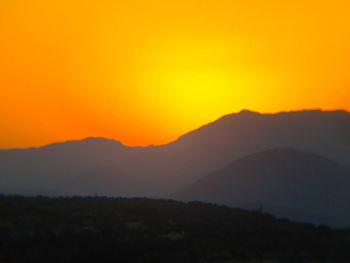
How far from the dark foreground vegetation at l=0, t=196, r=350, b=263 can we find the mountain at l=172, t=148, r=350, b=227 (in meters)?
59.5

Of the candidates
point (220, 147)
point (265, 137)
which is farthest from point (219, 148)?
point (265, 137)

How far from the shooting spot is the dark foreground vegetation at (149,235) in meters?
22.1

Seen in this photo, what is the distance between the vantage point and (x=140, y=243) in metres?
25.1

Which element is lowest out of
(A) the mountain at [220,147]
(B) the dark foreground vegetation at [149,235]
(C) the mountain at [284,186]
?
(B) the dark foreground vegetation at [149,235]

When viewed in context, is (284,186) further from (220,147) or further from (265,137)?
(220,147)

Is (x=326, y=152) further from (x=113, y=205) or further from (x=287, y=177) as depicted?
(x=113, y=205)

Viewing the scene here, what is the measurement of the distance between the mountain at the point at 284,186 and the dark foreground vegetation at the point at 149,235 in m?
59.5

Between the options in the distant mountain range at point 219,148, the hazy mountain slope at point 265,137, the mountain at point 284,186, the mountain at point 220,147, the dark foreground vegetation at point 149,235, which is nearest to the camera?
the dark foreground vegetation at point 149,235

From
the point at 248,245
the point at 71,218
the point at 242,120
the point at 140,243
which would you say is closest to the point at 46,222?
the point at 71,218

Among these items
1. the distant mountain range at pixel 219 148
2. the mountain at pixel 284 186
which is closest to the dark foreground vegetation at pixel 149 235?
the mountain at pixel 284 186

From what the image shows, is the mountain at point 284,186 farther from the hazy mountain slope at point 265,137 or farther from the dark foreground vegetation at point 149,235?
the dark foreground vegetation at point 149,235

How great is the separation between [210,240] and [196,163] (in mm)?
148612

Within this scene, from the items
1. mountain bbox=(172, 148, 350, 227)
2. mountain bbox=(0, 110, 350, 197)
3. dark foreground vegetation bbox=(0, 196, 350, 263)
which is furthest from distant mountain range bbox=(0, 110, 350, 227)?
dark foreground vegetation bbox=(0, 196, 350, 263)

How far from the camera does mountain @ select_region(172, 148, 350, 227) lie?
335 ft
